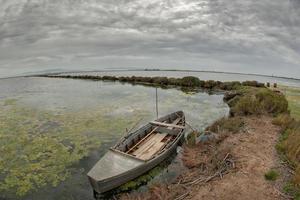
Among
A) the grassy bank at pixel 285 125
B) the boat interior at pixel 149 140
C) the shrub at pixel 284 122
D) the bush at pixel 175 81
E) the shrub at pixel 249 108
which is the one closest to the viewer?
the grassy bank at pixel 285 125

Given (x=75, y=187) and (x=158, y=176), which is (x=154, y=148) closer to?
(x=158, y=176)

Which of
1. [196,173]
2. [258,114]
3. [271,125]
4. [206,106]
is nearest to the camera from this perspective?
[196,173]

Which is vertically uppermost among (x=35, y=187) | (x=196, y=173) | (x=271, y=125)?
(x=271, y=125)

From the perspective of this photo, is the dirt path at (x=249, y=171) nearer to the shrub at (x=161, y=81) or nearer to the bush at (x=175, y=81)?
the bush at (x=175, y=81)

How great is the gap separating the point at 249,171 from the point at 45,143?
13496 mm

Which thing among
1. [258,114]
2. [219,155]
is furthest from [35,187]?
[258,114]

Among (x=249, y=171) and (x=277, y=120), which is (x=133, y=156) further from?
(x=277, y=120)

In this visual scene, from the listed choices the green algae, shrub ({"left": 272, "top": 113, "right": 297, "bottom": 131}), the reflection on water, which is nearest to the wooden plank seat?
the reflection on water

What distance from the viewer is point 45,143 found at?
16.2m

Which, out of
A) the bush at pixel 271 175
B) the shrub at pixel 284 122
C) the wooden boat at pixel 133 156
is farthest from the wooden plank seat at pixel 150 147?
the shrub at pixel 284 122

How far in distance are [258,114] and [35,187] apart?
16994mm

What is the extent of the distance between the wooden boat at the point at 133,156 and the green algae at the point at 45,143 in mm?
2703

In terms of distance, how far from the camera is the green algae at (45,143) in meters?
11.5

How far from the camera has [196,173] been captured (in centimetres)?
1055
